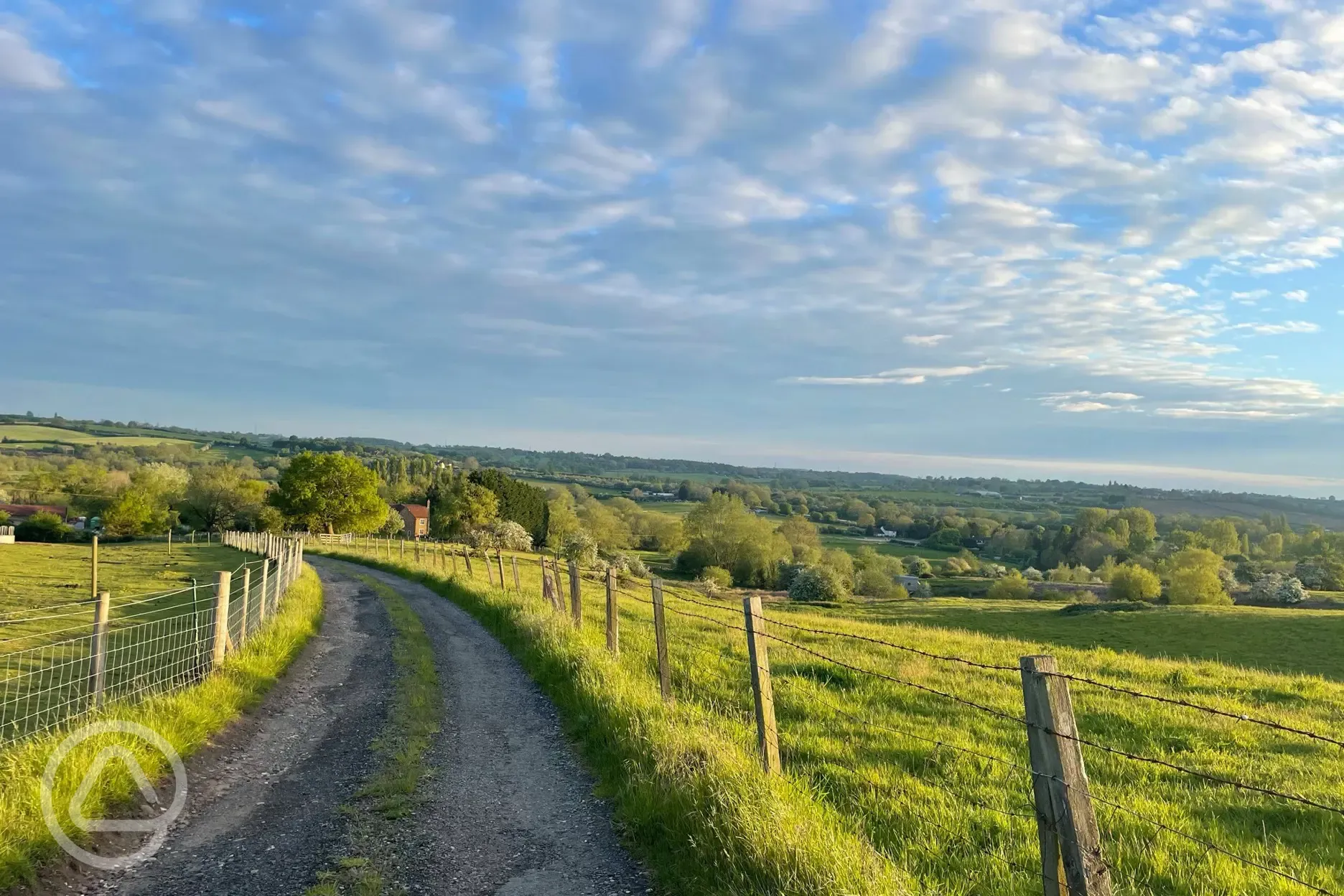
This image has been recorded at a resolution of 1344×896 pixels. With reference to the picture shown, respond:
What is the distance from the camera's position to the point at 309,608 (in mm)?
18750

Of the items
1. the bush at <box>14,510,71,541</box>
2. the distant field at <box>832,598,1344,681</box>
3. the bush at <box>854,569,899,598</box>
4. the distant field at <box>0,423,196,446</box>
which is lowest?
the bush at <box>854,569,899,598</box>

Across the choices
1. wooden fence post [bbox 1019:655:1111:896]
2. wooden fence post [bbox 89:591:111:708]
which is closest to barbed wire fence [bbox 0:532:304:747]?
wooden fence post [bbox 89:591:111:708]

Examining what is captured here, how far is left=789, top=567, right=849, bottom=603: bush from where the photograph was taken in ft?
187

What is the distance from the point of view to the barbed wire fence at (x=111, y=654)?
8.63m

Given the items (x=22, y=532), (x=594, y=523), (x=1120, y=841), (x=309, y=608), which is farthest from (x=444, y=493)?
(x=1120, y=841)

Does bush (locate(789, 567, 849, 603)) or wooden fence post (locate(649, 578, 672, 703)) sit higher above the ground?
wooden fence post (locate(649, 578, 672, 703))

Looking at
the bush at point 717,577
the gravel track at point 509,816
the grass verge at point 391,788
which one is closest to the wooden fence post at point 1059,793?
the gravel track at point 509,816

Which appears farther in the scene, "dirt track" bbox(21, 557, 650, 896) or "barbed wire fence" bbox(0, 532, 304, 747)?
"barbed wire fence" bbox(0, 532, 304, 747)

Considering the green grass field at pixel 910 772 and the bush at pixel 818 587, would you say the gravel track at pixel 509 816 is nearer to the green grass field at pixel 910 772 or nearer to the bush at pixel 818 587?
the green grass field at pixel 910 772

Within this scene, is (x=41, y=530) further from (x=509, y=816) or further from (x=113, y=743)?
(x=509, y=816)

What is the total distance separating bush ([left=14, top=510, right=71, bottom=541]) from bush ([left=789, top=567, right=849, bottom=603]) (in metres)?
72.5

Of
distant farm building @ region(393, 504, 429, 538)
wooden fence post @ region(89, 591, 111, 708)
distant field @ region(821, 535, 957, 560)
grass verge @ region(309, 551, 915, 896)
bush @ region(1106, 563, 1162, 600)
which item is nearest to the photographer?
grass verge @ region(309, 551, 915, 896)

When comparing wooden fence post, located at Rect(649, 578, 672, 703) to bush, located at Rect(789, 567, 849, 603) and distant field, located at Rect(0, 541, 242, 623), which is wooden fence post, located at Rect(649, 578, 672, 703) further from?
bush, located at Rect(789, 567, 849, 603)

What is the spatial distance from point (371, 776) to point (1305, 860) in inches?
308
